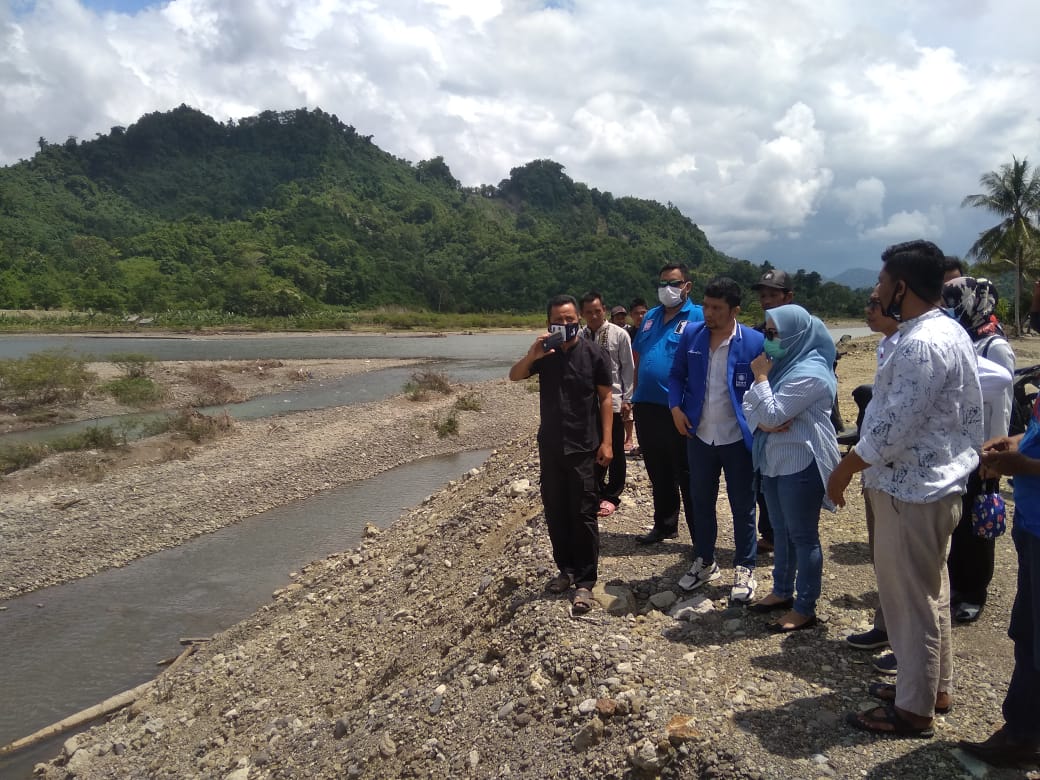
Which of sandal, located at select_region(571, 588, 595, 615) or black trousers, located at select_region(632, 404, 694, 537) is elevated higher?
black trousers, located at select_region(632, 404, 694, 537)

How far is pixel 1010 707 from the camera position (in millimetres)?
2473

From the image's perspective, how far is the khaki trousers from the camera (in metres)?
2.51

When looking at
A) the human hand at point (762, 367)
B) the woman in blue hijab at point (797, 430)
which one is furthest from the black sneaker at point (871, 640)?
the human hand at point (762, 367)

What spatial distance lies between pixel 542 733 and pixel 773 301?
2.52m

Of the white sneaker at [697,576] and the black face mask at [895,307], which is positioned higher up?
the black face mask at [895,307]

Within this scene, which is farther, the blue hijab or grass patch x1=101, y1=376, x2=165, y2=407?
grass patch x1=101, y1=376, x2=165, y2=407

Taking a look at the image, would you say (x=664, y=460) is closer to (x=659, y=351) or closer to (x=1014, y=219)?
(x=659, y=351)

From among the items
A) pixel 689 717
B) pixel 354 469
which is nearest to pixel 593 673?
pixel 689 717

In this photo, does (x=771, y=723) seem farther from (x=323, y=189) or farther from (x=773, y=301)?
(x=323, y=189)

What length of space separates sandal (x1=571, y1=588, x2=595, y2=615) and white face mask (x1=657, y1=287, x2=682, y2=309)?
6.61 feet

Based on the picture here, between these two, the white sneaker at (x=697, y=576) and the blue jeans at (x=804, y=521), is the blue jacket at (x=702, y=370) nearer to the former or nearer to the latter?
the blue jeans at (x=804, y=521)

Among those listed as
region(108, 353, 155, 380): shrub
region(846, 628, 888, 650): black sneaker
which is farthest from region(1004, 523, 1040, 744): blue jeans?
region(108, 353, 155, 380): shrub

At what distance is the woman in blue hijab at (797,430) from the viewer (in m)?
3.36

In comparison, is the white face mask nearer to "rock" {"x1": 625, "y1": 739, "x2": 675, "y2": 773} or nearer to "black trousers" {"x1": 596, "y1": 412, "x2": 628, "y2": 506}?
"black trousers" {"x1": 596, "y1": 412, "x2": 628, "y2": 506}
